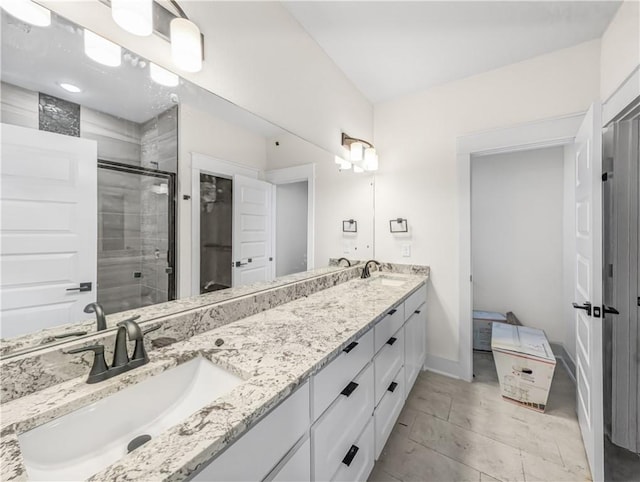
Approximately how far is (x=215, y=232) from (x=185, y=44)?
A: 782mm

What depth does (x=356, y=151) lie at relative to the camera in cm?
234

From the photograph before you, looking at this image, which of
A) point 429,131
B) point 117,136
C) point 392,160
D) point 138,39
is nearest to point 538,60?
point 429,131

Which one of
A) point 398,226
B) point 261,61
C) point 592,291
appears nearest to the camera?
point 592,291

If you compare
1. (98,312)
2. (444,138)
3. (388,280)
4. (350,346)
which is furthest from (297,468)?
(444,138)

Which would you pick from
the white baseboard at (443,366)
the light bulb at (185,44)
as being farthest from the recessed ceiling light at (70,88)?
the white baseboard at (443,366)

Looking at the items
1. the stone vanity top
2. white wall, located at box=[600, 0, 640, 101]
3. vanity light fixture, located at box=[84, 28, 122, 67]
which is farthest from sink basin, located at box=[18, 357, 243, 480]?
white wall, located at box=[600, 0, 640, 101]

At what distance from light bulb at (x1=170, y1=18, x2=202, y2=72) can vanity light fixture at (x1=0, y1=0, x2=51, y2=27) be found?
36cm

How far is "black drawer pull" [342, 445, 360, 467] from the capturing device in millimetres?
1048

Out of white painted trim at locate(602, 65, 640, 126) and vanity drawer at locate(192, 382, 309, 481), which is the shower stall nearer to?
vanity drawer at locate(192, 382, 309, 481)

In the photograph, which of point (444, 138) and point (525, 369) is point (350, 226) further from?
point (525, 369)

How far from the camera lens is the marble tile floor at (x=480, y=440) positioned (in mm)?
1409

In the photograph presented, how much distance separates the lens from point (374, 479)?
1.37m

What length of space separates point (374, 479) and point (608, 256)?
1.95 metres

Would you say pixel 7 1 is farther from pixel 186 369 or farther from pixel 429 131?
pixel 429 131
